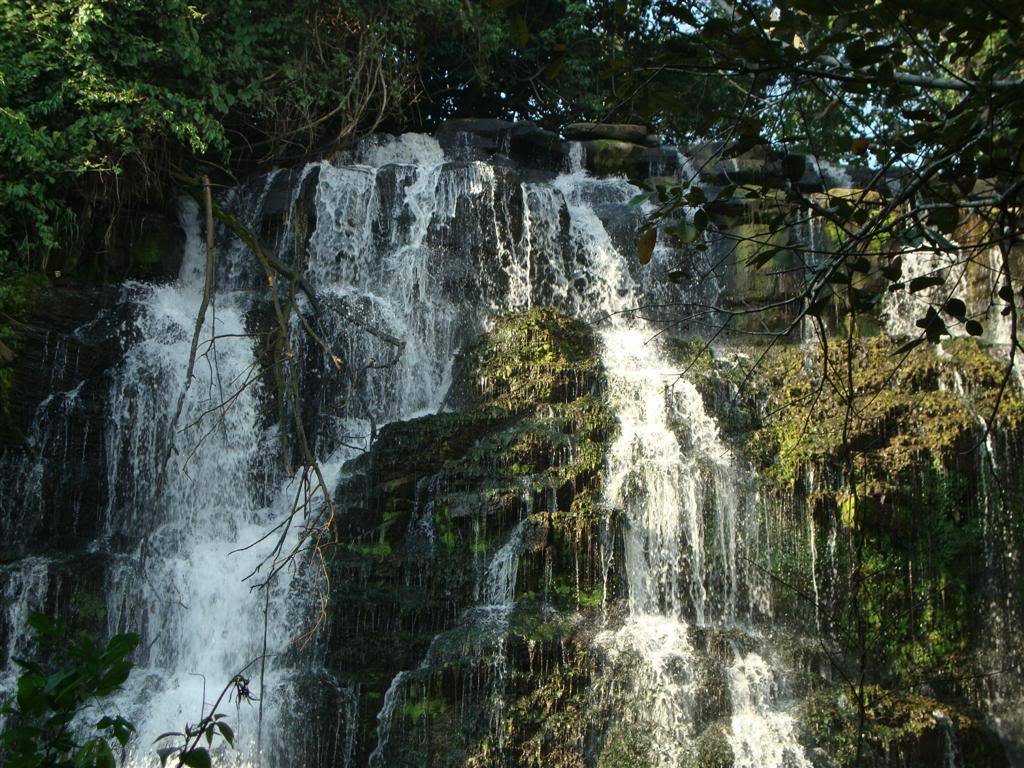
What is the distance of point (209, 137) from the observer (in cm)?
1094

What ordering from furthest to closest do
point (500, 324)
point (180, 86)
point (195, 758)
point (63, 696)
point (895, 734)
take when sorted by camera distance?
point (180, 86), point (500, 324), point (895, 734), point (195, 758), point (63, 696)

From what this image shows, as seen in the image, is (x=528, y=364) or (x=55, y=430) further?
(x=528, y=364)

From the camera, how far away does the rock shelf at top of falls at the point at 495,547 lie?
24.1ft

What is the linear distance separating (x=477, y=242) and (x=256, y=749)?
6.50 metres

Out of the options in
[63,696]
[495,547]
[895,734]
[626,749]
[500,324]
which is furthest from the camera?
[500,324]

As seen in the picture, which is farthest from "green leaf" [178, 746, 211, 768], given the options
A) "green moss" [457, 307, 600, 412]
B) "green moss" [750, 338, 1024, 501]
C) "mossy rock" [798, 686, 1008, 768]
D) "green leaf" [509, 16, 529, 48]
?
"green moss" [457, 307, 600, 412]

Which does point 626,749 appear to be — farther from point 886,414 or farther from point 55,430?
point 55,430

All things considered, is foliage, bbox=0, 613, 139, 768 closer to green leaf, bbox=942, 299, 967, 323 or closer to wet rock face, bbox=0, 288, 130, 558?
green leaf, bbox=942, 299, 967, 323

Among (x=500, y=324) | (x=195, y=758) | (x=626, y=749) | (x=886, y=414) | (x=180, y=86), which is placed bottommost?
(x=626, y=749)

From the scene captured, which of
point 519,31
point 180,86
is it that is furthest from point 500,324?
point 519,31

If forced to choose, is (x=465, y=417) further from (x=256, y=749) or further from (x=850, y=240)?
(x=850, y=240)

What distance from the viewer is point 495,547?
327 inches

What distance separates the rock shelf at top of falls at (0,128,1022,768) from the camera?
7355mm

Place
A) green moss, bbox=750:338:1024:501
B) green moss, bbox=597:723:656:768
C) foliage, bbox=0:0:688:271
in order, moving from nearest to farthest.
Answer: green moss, bbox=597:723:656:768 → green moss, bbox=750:338:1024:501 → foliage, bbox=0:0:688:271
